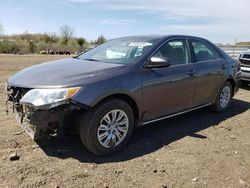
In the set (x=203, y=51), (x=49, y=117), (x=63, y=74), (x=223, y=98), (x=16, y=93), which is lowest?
(x=223, y=98)

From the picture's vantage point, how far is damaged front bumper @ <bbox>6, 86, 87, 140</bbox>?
3.88 metres

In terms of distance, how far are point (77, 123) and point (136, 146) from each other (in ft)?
3.56

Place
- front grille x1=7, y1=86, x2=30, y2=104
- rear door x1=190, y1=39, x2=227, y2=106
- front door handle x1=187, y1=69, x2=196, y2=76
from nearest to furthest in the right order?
front grille x1=7, y1=86, x2=30, y2=104, front door handle x1=187, y1=69, x2=196, y2=76, rear door x1=190, y1=39, x2=227, y2=106

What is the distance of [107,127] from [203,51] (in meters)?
2.92

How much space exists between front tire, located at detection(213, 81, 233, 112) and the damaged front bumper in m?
3.62

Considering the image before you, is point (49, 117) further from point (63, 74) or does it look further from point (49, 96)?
point (63, 74)

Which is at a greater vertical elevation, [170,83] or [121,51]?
[121,51]

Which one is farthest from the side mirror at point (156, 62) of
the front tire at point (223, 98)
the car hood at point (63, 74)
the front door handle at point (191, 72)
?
the front tire at point (223, 98)

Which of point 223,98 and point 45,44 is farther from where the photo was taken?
point 45,44

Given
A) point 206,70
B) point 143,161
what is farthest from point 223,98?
point 143,161

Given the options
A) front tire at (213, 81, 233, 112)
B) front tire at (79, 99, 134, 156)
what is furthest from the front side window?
front tire at (213, 81, 233, 112)

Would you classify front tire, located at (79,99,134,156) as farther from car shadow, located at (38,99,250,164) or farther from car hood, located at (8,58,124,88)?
car hood, located at (8,58,124,88)

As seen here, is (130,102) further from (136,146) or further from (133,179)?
(133,179)

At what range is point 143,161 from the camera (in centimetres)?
428
